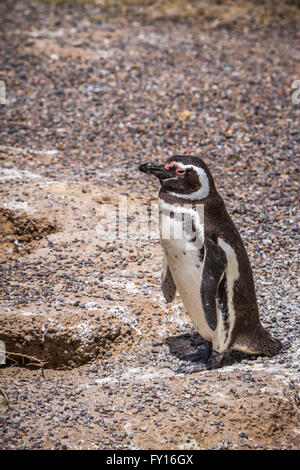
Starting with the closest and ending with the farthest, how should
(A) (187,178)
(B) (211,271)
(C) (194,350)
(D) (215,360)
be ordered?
(B) (211,271)
(A) (187,178)
(D) (215,360)
(C) (194,350)

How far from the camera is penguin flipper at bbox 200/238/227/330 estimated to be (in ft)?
11.4

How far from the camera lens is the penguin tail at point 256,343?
373cm

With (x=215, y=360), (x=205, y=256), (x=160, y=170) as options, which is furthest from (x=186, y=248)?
(x=215, y=360)

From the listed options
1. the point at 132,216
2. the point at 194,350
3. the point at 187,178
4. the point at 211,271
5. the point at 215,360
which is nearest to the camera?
the point at 211,271

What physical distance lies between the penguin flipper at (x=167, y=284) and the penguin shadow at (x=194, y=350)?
0.92ft

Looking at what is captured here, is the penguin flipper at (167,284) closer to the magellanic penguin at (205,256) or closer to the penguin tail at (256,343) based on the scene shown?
the magellanic penguin at (205,256)

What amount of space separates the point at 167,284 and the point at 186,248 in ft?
1.76

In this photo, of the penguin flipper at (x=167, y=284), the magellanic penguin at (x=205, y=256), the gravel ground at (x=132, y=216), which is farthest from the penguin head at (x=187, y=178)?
the gravel ground at (x=132, y=216)

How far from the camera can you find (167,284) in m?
4.02

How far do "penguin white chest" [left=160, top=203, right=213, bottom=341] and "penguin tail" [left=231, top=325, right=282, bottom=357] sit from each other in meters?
A: 0.20

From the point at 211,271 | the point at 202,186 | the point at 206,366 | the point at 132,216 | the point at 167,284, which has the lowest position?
the point at 132,216

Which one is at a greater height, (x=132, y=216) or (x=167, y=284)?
(x=167, y=284)

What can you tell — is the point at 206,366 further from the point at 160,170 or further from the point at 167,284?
the point at 160,170
